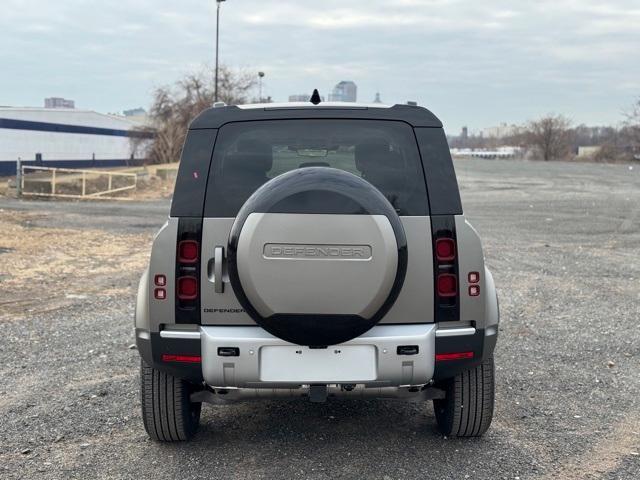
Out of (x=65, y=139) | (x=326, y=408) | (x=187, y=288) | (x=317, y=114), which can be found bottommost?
(x=326, y=408)

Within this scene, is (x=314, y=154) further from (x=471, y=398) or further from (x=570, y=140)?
(x=570, y=140)

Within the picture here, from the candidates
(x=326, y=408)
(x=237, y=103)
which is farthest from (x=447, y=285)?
(x=237, y=103)

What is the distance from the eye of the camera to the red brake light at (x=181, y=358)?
A: 11.8ft

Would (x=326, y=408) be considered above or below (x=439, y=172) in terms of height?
below

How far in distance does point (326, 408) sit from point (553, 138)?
99861mm

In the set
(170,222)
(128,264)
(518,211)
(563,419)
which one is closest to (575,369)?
(563,419)

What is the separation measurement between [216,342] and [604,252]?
10.5 meters

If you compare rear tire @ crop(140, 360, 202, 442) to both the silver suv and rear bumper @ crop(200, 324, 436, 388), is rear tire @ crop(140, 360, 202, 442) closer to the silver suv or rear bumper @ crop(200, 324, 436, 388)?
the silver suv

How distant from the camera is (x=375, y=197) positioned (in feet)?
11.1

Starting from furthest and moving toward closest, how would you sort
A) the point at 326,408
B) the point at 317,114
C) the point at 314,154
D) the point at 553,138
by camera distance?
the point at 553,138 < the point at 326,408 < the point at 314,154 < the point at 317,114

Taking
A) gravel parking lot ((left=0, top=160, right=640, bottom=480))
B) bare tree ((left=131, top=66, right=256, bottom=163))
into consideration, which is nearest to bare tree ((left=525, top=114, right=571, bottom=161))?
bare tree ((left=131, top=66, right=256, bottom=163))

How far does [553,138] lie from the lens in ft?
322

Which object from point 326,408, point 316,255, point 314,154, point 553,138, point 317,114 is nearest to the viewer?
point 316,255

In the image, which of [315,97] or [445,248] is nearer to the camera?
[445,248]
